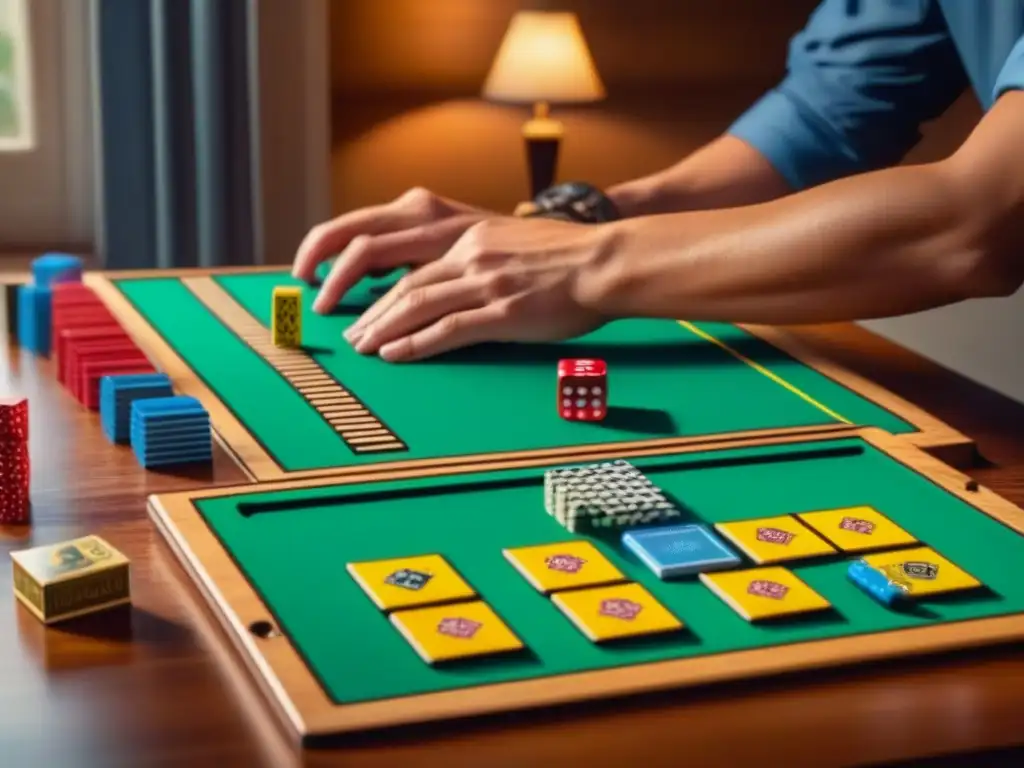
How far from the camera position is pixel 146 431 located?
118cm

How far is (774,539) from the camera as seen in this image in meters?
0.99

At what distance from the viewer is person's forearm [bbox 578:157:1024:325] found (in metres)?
1.35

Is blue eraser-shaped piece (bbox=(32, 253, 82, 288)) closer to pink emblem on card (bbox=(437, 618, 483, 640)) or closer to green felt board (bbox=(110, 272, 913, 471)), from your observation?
green felt board (bbox=(110, 272, 913, 471))

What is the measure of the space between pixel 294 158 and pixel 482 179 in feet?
1.78

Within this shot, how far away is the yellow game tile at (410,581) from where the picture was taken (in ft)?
2.93

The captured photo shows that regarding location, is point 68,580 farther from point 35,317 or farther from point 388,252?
point 388,252

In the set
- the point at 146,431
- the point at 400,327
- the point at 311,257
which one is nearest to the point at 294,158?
→ the point at 311,257

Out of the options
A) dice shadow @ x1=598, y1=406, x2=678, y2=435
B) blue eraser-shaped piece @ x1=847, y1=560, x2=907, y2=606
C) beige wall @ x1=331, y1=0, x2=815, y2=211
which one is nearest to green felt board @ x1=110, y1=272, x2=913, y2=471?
Result: dice shadow @ x1=598, y1=406, x2=678, y2=435

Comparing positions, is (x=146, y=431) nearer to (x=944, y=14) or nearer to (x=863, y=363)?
(x=863, y=363)

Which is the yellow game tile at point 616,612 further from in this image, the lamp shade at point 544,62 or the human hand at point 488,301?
the lamp shade at point 544,62

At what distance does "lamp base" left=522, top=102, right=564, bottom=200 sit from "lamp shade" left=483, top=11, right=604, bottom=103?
0.21 ft

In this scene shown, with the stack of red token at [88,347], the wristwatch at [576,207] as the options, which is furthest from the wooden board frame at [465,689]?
the wristwatch at [576,207]

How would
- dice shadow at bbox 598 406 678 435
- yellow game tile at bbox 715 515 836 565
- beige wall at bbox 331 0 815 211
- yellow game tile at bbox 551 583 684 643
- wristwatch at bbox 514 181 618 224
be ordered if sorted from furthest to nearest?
beige wall at bbox 331 0 815 211 < wristwatch at bbox 514 181 618 224 < dice shadow at bbox 598 406 678 435 < yellow game tile at bbox 715 515 836 565 < yellow game tile at bbox 551 583 684 643

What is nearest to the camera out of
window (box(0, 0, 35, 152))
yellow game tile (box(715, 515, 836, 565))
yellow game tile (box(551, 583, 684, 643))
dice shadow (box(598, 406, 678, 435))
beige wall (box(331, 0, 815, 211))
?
yellow game tile (box(551, 583, 684, 643))
